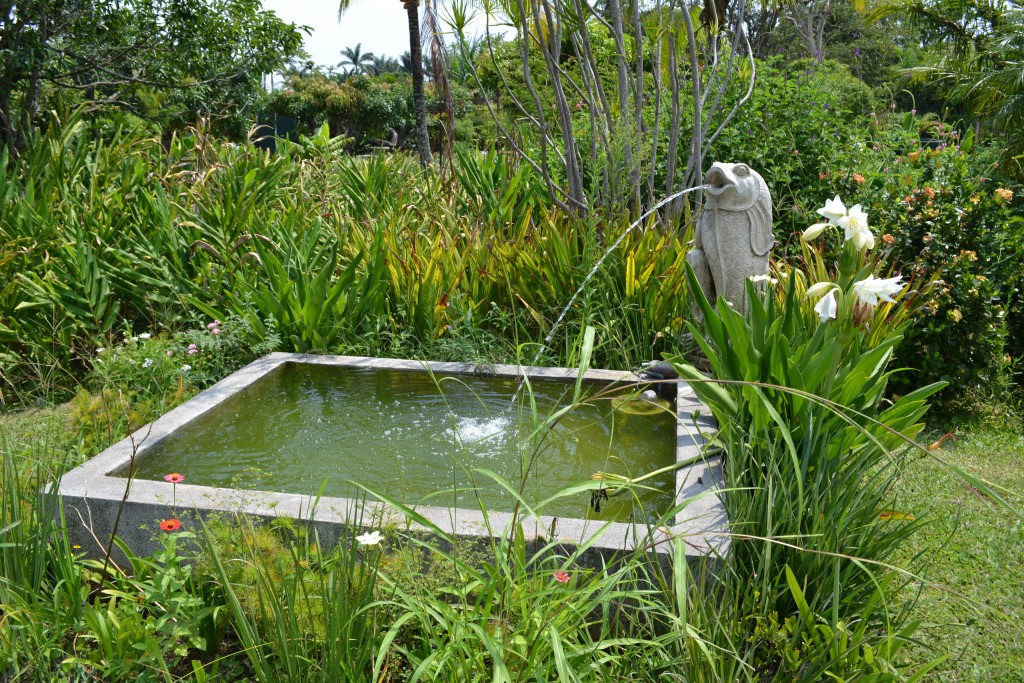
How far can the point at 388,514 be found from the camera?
2.89 metres

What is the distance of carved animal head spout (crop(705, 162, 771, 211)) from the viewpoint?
13.2 ft

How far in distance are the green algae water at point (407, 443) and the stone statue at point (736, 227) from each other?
2.55ft

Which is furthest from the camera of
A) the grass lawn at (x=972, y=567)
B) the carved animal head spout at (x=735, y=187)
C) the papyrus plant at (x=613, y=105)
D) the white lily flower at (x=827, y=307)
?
the papyrus plant at (x=613, y=105)

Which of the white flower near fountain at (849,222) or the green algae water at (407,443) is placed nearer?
the white flower near fountain at (849,222)

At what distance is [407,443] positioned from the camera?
3.96 meters

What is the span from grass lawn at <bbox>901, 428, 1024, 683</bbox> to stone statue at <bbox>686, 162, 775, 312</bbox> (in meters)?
1.22

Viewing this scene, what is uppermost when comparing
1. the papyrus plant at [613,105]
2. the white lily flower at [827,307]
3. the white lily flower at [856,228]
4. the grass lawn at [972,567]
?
the papyrus plant at [613,105]

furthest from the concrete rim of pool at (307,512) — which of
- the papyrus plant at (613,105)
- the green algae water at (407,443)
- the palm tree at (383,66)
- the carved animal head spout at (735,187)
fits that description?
the palm tree at (383,66)

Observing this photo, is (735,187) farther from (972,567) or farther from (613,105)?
(613,105)

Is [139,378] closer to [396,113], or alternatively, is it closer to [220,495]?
[220,495]

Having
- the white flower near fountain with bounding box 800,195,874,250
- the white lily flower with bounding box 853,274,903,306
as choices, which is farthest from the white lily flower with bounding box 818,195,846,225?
the white lily flower with bounding box 853,274,903,306

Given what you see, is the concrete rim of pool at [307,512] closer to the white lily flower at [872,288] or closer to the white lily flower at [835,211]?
the white lily flower at [872,288]

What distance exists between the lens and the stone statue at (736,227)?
13.3ft

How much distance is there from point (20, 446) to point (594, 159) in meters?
4.48
